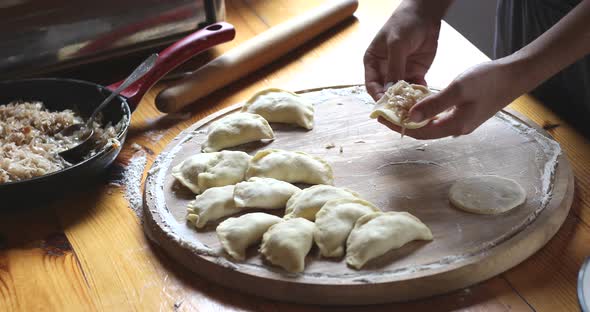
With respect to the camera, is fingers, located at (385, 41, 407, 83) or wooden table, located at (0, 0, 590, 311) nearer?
wooden table, located at (0, 0, 590, 311)

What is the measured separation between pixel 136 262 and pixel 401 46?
0.81 metres

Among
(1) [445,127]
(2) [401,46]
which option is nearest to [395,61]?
(2) [401,46]

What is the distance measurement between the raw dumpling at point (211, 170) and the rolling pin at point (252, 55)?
352 mm

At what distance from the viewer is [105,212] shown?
57.9 inches

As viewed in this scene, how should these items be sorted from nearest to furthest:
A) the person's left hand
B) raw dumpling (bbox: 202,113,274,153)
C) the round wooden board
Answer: the round wooden board, the person's left hand, raw dumpling (bbox: 202,113,274,153)

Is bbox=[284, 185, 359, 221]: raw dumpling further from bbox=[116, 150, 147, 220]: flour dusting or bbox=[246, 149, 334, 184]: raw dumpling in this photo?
bbox=[116, 150, 147, 220]: flour dusting

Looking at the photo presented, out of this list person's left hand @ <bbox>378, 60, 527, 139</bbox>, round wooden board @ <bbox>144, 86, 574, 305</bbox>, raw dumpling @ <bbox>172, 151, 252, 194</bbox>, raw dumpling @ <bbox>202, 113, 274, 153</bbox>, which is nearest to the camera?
round wooden board @ <bbox>144, 86, 574, 305</bbox>

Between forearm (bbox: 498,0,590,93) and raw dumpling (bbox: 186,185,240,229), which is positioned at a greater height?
forearm (bbox: 498,0,590,93)

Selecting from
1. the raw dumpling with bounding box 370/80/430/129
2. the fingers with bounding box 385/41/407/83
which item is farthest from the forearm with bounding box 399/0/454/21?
the raw dumpling with bounding box 370/80/430/129

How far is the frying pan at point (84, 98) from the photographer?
1.35 meters

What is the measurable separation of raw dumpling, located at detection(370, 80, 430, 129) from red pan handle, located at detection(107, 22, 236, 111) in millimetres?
605

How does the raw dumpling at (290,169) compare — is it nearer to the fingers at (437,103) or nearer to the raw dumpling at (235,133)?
the raw dumpling at (235,133)

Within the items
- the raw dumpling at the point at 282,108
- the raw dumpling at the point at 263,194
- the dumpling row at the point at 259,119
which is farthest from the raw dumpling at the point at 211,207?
the raw dumpling at the point at 282,108

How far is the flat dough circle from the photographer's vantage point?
1336 millimetres
